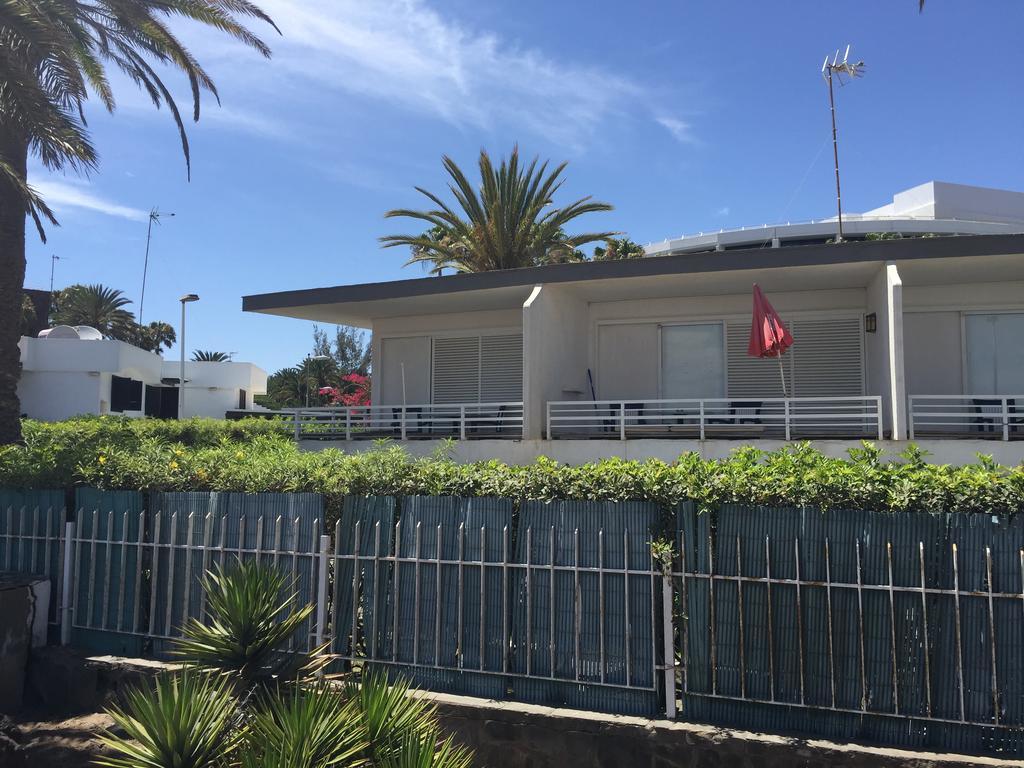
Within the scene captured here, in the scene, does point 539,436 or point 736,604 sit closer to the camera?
point 736,604

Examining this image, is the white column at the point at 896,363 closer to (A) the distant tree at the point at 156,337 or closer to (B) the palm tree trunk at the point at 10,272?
(B) the palm tree trunk at the point at 10,272

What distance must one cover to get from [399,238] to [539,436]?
552 inches

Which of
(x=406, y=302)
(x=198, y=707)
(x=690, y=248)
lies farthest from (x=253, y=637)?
(x=690, y=248)

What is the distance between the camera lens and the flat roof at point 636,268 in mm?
12344

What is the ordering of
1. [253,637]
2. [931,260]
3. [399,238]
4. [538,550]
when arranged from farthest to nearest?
[399,238] < [931,260] < [538,550] < [253,637]

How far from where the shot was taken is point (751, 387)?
51.3 feet

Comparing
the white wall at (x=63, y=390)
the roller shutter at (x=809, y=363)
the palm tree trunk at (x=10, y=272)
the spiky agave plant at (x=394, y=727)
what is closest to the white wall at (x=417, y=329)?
the roller shutter at (x=809, y=363)

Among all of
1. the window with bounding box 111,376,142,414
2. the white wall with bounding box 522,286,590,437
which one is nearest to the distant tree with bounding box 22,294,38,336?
the window with bounding box 111,376,142,414

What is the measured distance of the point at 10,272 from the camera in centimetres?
1162

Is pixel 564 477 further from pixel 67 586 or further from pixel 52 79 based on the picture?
pixel 52 79

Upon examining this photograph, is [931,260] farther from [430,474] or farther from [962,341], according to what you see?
[430,474]

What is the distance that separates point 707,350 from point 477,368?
5.07m

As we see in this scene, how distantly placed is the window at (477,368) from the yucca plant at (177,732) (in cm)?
1270

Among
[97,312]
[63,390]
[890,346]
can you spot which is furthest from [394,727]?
[97,312]
